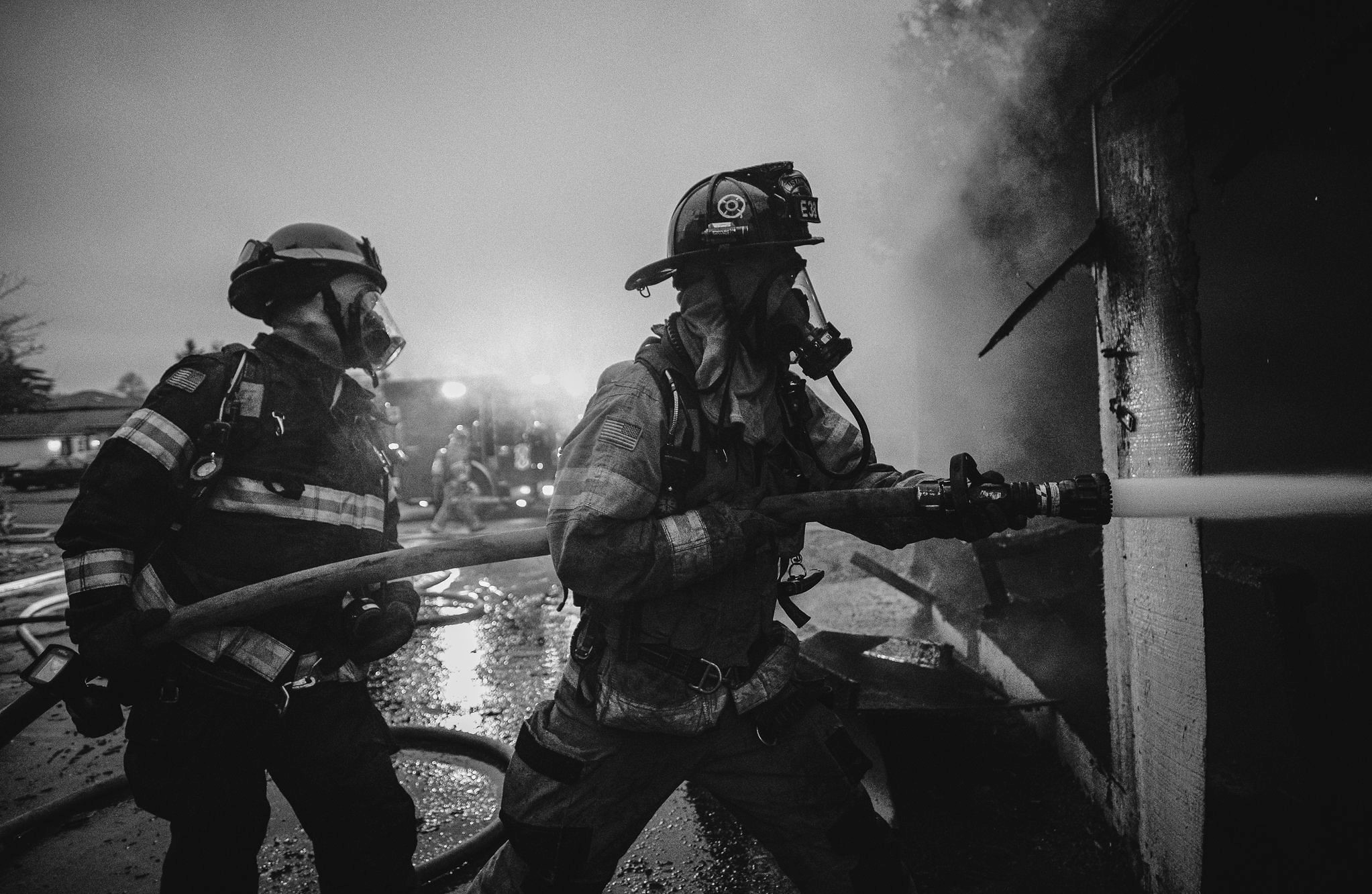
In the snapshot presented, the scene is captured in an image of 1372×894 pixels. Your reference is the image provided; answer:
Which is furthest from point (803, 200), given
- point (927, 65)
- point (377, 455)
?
point (927, 65)

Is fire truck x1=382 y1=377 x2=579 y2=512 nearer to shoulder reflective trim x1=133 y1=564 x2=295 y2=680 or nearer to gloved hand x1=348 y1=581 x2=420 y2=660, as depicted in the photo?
gloved hand x1=348 y1=581 x2=420 y2=660

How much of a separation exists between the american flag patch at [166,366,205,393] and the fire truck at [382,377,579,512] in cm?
1259

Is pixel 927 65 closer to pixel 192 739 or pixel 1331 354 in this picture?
pixel 1331 354

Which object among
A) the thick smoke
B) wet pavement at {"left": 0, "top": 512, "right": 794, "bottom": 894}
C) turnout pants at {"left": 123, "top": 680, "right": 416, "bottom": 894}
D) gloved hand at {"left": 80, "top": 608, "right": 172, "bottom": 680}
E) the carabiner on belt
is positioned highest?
A: the thick smoke

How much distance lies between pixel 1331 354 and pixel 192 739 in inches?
212

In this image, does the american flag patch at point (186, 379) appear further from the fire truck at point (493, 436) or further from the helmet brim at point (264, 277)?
the fire truck at point (493, 436)

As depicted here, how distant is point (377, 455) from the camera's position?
2596 millimetres

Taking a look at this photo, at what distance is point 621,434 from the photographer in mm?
1798

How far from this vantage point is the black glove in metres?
1.84

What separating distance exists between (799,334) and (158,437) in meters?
2.06

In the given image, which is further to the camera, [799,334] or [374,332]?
[374,332]

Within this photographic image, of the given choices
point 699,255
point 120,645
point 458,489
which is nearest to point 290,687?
point 120,645

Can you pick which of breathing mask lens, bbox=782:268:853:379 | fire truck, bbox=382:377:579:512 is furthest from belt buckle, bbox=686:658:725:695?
fire truck, bbox=382:377:579:512

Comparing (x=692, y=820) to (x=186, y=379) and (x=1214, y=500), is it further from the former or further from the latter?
(x=186, y=379)
